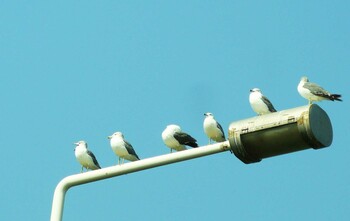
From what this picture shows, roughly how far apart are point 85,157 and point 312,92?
5275 mm

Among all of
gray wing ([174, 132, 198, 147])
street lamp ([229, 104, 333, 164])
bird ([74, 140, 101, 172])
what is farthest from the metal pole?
bird ([74, 140, 101, 172])

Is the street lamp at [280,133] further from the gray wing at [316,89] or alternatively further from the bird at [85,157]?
the bird at [85,157]

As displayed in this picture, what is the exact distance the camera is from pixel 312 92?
603 inches

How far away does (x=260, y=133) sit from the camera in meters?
7.09

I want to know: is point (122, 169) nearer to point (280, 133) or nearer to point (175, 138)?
point (280, 133)

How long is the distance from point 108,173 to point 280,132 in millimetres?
1574

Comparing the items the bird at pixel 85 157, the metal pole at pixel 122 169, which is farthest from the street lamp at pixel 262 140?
the bird at pixel 85 157

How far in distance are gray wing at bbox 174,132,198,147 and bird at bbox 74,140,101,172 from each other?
2.23m

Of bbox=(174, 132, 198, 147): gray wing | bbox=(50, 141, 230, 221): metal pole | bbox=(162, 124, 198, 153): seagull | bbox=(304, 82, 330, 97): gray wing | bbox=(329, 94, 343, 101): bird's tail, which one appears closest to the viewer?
bbox=(50, 141, 230, 221): metal pole

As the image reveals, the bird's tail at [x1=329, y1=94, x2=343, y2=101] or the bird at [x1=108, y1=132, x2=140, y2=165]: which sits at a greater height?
the bird at [x1=108, y1=132, x2=140, y2=165]

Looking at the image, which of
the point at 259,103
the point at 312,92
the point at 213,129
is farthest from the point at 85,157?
the point at 312,92

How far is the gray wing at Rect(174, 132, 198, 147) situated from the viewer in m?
16.3

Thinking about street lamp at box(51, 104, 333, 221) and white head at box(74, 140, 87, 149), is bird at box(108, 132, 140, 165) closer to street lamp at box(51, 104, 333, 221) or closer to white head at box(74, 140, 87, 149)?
white head at box(74, 140, 87, 149)

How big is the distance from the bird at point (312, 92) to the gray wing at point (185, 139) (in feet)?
7.25
